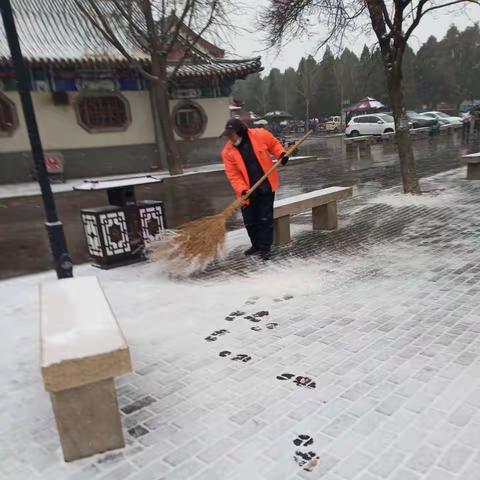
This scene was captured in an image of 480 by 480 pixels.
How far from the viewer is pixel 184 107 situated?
1858 cm

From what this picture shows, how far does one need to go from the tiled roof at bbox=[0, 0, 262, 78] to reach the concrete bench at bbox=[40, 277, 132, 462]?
15.2m

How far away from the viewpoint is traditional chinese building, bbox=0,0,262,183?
1537cm

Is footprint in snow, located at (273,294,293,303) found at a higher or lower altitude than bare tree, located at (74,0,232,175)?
lower

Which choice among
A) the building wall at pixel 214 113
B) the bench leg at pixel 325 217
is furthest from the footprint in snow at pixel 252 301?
the building wall at pixel 214 113

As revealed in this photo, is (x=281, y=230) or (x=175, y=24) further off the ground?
(x=175, y=24)

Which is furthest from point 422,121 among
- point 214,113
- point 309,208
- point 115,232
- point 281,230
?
point 115,232

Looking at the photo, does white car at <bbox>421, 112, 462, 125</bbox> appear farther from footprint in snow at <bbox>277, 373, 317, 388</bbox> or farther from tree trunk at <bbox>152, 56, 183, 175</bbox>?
footprint in snow at <bbox>277, 373, 317, 388</bbox>

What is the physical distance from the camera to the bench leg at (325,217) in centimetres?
618

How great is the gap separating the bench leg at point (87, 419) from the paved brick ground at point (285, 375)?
2.3 inches

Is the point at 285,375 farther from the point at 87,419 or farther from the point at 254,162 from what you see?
the point at 254,162

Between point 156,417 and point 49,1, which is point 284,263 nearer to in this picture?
point 156,417

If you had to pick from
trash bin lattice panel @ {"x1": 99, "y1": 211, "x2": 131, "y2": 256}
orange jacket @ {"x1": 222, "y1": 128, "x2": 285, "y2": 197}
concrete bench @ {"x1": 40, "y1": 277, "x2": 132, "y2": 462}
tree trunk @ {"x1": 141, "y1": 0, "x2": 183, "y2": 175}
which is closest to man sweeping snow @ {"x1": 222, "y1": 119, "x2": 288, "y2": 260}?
orange jacket @ {"x1": 222, "y1": 128, "x2": 285, "y2": 197}

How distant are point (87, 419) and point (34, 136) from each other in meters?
2.59

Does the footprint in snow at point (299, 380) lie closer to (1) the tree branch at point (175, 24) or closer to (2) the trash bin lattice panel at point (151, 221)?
(2) the trash bin lattice panel at point (151, 221)
